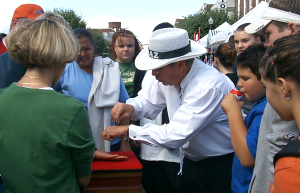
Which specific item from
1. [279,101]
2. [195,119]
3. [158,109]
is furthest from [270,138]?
[158,109]

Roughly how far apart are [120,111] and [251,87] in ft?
3.34

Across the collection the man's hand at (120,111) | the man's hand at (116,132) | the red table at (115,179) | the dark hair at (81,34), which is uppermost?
the dark hair at (81,34)

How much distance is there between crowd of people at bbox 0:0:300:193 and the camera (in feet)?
4.42

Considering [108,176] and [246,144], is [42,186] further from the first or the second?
[246,144]

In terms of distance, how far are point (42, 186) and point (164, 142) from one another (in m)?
0.84

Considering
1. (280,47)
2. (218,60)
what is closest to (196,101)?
(280,47)

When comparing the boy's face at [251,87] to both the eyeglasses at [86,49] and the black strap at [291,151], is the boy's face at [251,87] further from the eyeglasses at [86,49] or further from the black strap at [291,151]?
the eyeglasses at [86,49]

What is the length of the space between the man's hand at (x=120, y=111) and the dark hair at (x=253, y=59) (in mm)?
945

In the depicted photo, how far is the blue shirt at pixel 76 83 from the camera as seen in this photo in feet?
9.40

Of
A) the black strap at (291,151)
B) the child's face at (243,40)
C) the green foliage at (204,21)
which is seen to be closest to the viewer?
the black strap at (291,151)

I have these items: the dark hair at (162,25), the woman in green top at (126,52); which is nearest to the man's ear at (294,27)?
the dark hair at (162,25)

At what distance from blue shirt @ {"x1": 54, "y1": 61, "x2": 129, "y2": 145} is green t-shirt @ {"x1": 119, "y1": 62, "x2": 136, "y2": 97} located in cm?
106

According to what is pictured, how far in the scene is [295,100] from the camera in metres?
1.19

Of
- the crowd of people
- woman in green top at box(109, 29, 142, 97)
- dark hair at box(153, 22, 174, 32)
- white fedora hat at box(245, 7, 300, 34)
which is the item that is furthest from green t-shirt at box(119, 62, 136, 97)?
white fedora hat at box(245, 7, 300, 34)
